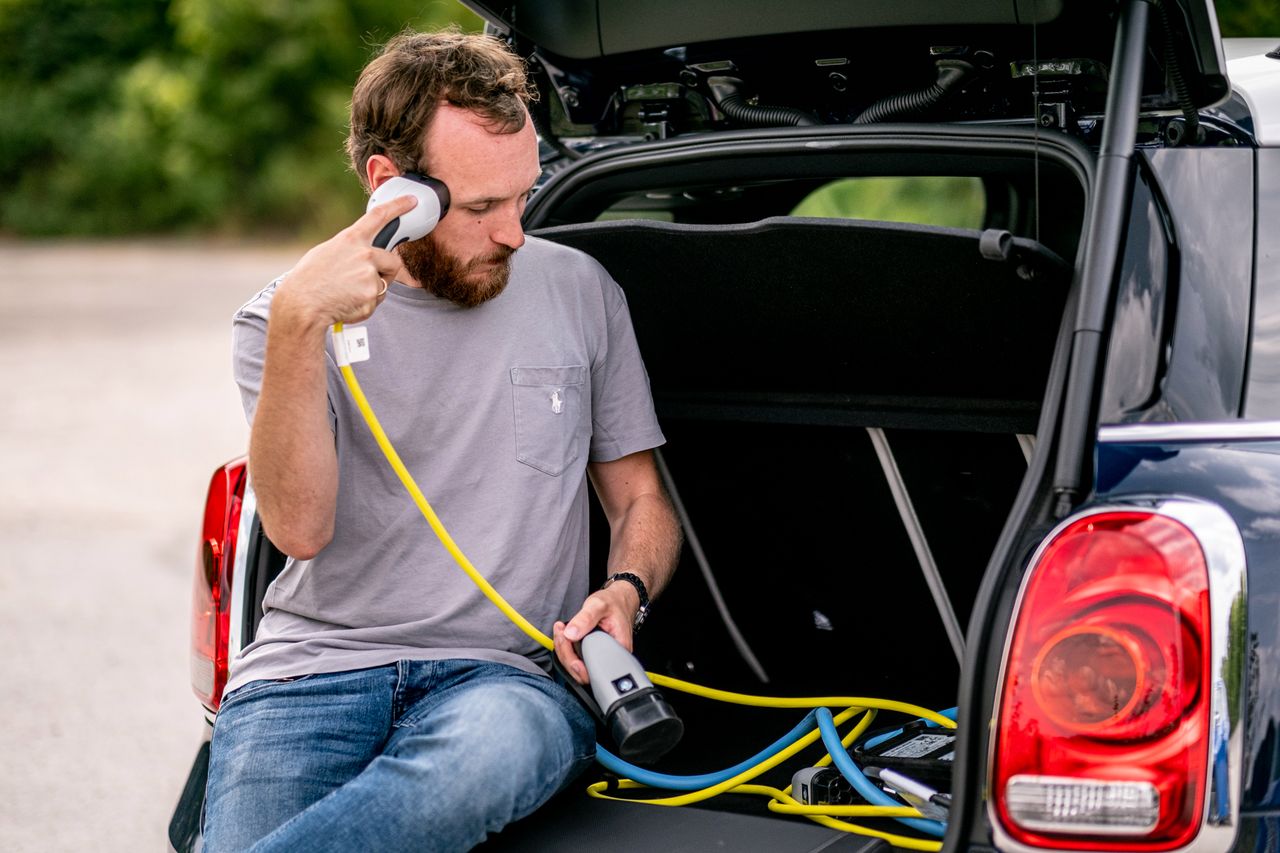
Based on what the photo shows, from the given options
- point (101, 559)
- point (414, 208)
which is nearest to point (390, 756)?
point (414, 208)

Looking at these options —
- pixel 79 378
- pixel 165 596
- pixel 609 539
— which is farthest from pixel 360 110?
pixel 79 378

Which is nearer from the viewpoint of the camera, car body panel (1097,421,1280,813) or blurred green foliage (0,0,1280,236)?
car body panel (1097,421,1280,813)

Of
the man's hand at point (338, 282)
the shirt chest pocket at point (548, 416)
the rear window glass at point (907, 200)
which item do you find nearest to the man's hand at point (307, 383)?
the man's hand at point (338, 282)

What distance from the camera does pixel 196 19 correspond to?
23750 millimetres

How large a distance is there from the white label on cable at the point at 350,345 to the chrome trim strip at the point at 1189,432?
1.04 metres

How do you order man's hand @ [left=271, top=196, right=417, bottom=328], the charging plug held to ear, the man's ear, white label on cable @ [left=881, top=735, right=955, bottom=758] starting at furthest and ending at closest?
the man's ear, white label on cable @ [left=881, top=735, right=955, bottom=758], the charging plug held to ear, man's hand @ [left=271, top=196, right=417, bottom=328]

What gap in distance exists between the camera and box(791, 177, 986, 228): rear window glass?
3771mm

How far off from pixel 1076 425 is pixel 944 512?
882 mm

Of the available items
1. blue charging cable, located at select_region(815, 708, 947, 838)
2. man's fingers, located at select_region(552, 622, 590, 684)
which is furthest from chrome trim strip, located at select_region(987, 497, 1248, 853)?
man's fingers, located at select_region(552, 622, 590, 684)

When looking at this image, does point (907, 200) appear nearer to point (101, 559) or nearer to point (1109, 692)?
point (1109, 692)

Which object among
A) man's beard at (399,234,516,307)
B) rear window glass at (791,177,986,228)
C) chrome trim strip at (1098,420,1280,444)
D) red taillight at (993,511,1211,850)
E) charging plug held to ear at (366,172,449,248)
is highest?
charging plug held to ear at (366,172,449,248)

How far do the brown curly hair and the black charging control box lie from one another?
45.4 inches

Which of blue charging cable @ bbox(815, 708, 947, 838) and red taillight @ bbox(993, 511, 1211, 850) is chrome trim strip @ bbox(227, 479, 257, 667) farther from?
red taillight @ bbox(993, 511, 1211, 850)

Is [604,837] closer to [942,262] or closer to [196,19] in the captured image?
[942,262]
